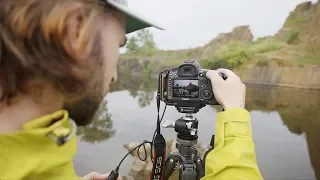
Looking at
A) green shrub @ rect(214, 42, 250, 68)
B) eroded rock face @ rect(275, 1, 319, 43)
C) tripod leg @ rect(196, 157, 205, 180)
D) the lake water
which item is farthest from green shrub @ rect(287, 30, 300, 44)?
tripod leg @ rect(196, 157, 205, 180)

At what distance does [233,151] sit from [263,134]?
12.3ft

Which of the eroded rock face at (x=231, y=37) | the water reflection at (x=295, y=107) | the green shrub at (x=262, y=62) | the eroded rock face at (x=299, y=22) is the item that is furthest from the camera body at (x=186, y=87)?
the eroded rock face at (x=231, y=37)

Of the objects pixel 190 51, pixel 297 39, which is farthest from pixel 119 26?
pixel 190 51

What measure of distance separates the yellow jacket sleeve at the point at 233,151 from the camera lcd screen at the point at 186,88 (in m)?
0.23

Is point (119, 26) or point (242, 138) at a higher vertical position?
point (119, 26)

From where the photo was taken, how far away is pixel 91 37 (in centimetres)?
28

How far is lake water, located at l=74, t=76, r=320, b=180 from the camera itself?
2.69 meters

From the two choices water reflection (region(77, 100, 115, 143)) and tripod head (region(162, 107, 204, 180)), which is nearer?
tripod head (region(162, 107, 204, 180))

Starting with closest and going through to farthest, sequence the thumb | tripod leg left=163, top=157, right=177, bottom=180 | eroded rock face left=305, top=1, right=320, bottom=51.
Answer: the thumb, tripod leg left=163, top=157, right=177, bottom=180, eroded rock face left=305, top=1, right=320, bottom=51

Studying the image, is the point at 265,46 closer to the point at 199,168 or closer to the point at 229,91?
the point at 199,168

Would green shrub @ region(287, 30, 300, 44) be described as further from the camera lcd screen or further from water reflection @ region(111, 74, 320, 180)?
the camera lcd screen

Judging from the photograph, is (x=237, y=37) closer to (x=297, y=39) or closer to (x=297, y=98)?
(x=297, y=39)

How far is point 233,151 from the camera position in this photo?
38cm

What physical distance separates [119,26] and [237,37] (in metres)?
12.6
